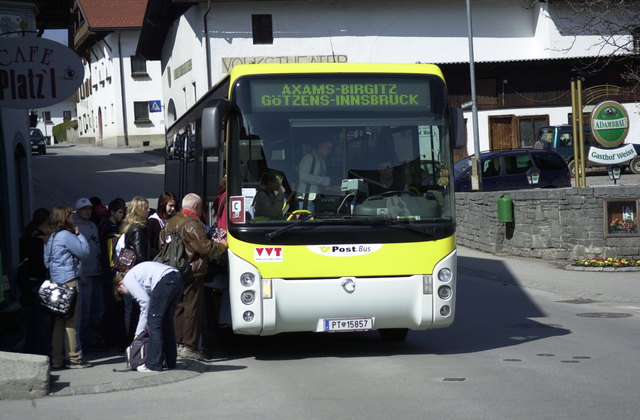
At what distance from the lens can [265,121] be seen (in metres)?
10.0

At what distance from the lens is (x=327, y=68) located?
410 inches

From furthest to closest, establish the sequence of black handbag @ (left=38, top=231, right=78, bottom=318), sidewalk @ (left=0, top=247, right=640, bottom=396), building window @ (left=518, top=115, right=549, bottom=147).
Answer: building window @ (left=518, top=115, right=549, bottom=147) < black handbag @ (left=38, top=231, right=78, bottom=318) < sidewalk @ (left=0, top=247, right=640, bottom=396)

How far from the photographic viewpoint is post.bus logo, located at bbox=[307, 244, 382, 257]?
988cm

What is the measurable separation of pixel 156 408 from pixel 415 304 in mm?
3177

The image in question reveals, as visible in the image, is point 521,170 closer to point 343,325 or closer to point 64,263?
point 343,325

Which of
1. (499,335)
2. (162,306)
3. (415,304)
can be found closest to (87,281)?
(162,306)

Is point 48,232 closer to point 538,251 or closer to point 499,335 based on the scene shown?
point 499,335

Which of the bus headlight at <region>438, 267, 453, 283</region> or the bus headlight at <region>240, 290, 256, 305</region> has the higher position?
the bus headlight at <region>438, 267, 453, 283</region>

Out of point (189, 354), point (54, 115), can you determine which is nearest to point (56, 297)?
point (189, 354)

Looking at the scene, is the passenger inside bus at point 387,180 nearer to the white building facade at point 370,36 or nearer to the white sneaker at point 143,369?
the white sneaker at point 143,369

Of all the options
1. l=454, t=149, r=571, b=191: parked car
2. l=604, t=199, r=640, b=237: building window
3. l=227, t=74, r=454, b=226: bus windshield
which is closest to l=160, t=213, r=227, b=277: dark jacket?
l=227, t=74, r=454, b=226: bus windshield

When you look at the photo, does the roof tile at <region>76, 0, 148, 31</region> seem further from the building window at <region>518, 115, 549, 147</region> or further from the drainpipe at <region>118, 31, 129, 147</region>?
the building window at <region>518, 115, 549, 147</region>

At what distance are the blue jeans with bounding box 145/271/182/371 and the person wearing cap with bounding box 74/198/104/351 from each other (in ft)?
5.01

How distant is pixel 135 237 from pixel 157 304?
1.34 metres
